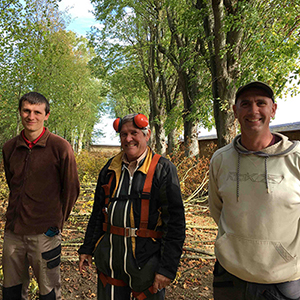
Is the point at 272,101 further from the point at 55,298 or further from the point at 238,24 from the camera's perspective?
the point at 238,24

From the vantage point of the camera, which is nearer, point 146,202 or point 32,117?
point 146,202

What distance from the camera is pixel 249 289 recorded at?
5.49ft

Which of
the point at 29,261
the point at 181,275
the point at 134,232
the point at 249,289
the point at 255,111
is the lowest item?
the point at 181,275

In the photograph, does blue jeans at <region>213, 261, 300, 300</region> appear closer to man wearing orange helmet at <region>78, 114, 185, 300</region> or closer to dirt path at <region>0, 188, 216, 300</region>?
man wearing orange helmet at <region>78, 114, 185, 300</region>

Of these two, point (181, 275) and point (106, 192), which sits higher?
point (106, 192)

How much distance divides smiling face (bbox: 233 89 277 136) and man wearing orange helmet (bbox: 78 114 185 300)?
0.72 m

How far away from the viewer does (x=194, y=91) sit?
1223cm

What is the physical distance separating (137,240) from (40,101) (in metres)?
1.76

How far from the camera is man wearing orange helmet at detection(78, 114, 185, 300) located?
1.97m

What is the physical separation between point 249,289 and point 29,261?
84.7 inches

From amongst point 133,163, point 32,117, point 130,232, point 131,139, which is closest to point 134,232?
point 130,232

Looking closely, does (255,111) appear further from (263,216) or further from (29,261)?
(29,261)

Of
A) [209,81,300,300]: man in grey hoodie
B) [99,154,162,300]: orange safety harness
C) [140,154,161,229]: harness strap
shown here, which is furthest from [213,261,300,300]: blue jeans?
[140,154,161,229]: harness strap

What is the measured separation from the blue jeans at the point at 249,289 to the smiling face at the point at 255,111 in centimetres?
102
